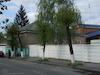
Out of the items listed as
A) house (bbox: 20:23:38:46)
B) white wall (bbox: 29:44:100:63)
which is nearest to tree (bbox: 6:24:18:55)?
house (bbox: 20:23:38:46)

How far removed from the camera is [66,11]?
1494 cm

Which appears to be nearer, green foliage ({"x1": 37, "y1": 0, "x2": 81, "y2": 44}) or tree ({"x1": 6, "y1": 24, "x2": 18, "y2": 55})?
green foliage ({"x1": 37, "y1": 0, "x2": 81, "y2": 44})

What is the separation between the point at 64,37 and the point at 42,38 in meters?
3.33

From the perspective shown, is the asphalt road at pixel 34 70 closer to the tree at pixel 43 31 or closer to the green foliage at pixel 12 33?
the tree at pixel 43 31

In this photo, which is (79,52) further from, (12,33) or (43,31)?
(12,33)

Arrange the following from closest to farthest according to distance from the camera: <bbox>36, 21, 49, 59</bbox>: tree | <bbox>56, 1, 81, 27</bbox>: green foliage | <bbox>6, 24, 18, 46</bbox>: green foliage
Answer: <bbox>56, 1, 81, 27</bbox>: green foliage < <bbox>36, 21, 49, 59</bbox>: tree < <bbox>6, 24, 18, 46</bbox>: green foliage

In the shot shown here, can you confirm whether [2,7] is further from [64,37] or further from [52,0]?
[64,37]

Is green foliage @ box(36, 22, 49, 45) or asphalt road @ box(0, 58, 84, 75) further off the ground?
green foliage @ box(36, 22, 49, 45)

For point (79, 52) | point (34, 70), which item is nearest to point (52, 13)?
point (79, 52)

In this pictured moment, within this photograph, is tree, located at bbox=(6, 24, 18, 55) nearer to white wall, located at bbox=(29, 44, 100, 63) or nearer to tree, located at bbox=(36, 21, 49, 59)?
white wall, located at bbox=(29, 44, 100, 63)

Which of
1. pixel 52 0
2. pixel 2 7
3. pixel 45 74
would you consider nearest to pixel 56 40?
pixel 52 0

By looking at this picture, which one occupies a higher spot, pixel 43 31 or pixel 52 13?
pixel 52 13

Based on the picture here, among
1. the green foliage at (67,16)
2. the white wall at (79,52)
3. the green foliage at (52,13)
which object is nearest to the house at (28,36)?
the white wall at (79,52)

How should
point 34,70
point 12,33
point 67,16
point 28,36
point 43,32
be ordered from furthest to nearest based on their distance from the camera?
point 28,36 < point 12,33 < point 43,32 < point 67,16 < point 34,70
